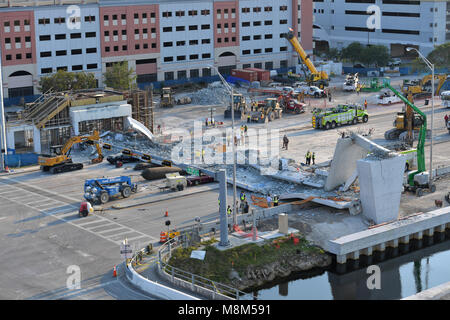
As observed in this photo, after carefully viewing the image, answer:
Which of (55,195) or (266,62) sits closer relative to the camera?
(55,195)

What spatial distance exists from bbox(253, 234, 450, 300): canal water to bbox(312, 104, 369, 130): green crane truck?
111ft

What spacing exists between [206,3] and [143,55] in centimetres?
1308

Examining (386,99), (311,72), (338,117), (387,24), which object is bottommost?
(338,117)

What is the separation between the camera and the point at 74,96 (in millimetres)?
81625

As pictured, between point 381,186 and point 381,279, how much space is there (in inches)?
305

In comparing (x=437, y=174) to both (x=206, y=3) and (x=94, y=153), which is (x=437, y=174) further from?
(x=206, y=3)

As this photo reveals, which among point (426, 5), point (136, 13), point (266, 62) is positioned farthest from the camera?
point (426, 5)

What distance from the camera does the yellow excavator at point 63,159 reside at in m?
68.5

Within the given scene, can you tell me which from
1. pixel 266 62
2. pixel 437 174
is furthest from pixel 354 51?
pixel 437 174

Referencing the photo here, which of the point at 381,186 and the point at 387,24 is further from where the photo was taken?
the point at 387,24

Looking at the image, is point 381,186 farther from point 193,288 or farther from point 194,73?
point 194,73

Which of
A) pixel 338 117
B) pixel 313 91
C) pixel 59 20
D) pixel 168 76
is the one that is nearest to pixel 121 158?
pixel 338 117

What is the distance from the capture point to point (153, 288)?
40.4 meters

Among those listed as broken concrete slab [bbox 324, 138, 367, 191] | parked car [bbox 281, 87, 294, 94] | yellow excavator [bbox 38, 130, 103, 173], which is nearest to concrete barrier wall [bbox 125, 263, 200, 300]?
broken concrete slab [bbox 324, 138, 367, 191]
